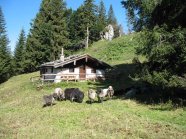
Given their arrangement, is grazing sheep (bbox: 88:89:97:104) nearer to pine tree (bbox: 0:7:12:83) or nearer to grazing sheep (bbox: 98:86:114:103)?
grazing sheep (bbox: 98:86:114:103)

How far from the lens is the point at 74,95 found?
103ft

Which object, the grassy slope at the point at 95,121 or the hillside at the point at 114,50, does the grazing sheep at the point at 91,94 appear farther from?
the hillside at the point at 114,50

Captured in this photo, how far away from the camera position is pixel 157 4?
30500mm

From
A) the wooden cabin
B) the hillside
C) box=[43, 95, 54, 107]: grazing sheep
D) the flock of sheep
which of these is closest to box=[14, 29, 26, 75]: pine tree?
the hillside

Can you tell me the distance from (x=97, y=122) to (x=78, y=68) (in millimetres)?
31712

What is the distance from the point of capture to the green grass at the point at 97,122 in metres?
18.9

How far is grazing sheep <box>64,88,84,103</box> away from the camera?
31.0 metres

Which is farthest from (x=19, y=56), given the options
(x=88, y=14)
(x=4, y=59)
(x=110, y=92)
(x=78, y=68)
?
(x=110, y=92)

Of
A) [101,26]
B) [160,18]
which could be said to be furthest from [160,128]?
[101,26]

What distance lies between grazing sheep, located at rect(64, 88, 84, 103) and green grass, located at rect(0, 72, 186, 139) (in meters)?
1.44

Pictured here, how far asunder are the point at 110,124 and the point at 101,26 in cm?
7923

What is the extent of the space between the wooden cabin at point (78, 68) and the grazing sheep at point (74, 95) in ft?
56.9

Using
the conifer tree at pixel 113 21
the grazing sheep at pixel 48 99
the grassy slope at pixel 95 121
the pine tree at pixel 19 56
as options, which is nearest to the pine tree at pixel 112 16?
the conifer tree at pixel 113 21

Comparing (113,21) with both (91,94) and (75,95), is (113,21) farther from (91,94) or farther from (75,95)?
(91,94)
